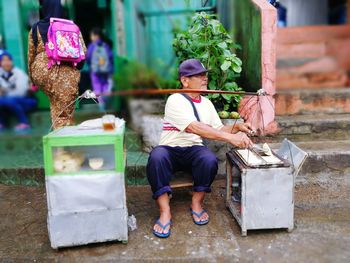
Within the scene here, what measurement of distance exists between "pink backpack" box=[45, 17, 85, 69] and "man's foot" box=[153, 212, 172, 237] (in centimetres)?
190

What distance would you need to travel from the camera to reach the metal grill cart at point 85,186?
9.41 feet

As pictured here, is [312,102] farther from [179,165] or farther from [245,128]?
[179,165]

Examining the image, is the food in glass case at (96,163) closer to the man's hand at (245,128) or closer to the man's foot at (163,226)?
the man's foot at (163,226)

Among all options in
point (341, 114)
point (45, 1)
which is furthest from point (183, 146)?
point (341, 114)

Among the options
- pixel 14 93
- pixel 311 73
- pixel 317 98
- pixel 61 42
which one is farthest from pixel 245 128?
pixel 14 93

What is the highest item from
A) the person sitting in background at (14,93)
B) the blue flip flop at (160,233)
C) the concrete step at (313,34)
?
the concrete step at (313,34)

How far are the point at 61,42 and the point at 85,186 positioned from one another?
1.66m

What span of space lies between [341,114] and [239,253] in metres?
3.17

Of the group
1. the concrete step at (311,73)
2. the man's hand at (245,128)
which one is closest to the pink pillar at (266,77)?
the man's hand at (245,128)

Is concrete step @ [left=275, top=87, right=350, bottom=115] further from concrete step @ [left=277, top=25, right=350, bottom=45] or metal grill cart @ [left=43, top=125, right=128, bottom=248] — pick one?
metal grill cart @ [left=43, top=125, right=128, bottom=248]

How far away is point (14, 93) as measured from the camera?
234 inches

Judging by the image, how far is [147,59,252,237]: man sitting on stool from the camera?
328cm

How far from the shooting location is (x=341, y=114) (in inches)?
205

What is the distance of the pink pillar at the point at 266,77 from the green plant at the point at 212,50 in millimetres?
188
